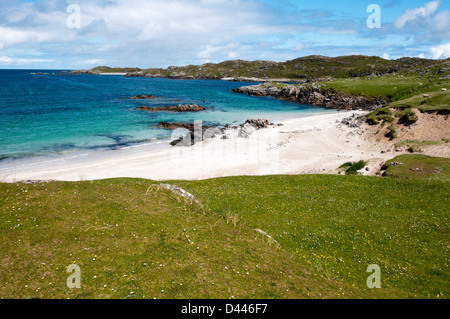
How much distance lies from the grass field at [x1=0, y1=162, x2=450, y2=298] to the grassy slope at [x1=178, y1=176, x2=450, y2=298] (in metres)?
0.10

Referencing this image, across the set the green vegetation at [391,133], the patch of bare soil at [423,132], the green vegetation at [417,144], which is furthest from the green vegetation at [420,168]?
the green vegetation at [391,133]

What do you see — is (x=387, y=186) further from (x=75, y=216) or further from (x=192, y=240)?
(x=75, y=216)

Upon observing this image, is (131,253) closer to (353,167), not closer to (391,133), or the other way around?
(353,167)

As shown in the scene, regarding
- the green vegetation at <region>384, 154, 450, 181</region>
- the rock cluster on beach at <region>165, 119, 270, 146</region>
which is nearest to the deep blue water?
the rock cluster on beach at <region>165, 119, 270, 146</region>

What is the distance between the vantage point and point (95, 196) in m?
18.8

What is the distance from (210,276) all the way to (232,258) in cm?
203

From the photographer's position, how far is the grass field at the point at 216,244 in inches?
448

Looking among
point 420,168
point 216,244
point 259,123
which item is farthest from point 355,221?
point 259,123

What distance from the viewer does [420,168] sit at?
107 ft

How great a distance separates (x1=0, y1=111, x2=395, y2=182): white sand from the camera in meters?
40.8

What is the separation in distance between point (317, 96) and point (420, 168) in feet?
348

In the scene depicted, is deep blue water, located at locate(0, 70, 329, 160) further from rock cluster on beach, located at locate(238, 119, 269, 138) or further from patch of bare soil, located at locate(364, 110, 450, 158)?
patch of bare soil, located at locate(364, 110, 450, 158)

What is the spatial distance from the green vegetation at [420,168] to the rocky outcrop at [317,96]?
223ft

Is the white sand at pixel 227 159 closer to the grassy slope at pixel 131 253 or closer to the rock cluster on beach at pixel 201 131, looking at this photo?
the rock cluster on beach at pixel 201 131
